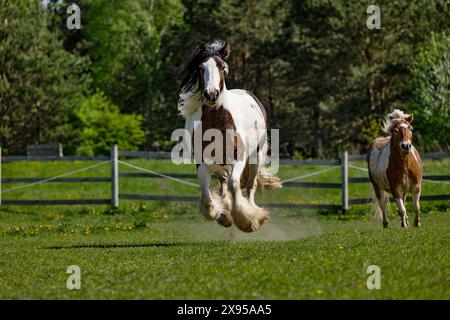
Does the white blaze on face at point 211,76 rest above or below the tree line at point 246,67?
below

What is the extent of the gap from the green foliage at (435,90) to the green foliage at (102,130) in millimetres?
17702

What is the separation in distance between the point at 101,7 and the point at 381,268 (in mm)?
49572

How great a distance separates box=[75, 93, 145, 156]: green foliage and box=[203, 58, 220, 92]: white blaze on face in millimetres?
37840

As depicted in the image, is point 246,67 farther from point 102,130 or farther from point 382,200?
point 382,200

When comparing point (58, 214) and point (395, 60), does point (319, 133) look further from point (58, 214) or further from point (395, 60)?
point (58, 214)

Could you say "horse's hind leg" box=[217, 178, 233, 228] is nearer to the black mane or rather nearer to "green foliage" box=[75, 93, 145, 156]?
the black mane

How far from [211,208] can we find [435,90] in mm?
29884

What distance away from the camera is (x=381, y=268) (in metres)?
8.19

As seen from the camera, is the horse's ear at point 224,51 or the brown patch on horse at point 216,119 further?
the horse's ear at point 224,51

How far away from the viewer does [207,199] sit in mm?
12328

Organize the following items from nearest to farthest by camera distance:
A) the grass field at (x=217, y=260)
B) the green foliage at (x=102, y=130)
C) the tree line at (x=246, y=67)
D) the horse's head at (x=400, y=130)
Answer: the grass field at (x=217, y=260)
the horse's head at (x=400, y=130)
the tree line at (x=246, y=67)
the green foliage at (x=102, y=130)

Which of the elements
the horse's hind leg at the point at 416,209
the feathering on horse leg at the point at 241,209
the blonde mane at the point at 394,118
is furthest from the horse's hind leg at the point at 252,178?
the horse's hind leg at the point at 416,209

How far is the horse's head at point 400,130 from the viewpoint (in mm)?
14657

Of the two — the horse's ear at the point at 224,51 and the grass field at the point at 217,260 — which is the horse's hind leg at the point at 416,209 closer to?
the grass field at the point at 217,260
